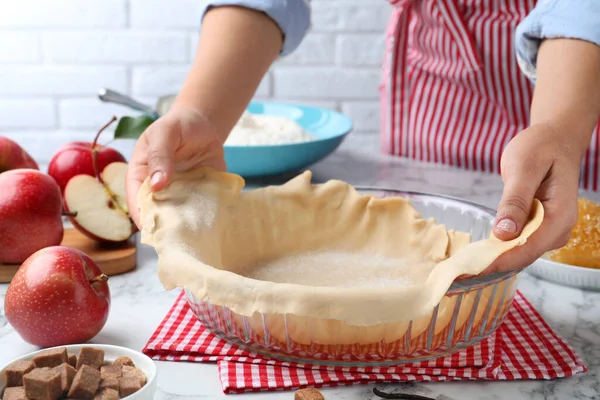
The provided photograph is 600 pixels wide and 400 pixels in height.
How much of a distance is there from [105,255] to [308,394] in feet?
1.60

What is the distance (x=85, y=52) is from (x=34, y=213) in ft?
5.40

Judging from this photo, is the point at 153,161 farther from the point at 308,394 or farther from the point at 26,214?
the point at 308,394

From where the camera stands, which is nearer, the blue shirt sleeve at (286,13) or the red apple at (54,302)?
the red apple at (54,302)

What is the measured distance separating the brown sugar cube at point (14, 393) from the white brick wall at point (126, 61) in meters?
1.95

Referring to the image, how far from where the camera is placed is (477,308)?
0.68m

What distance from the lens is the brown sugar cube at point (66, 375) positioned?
0.56 metres

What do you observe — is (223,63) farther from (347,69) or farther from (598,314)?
(347,69)

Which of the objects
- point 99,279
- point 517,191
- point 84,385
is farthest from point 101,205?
point 517,191

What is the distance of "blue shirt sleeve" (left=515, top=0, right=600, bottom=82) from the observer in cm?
90

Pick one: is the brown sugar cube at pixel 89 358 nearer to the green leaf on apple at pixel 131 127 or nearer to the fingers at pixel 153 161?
the fingers at pixel 153 161

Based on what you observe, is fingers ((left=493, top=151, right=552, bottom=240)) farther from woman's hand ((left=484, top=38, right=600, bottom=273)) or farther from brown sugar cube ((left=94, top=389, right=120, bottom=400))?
brown sugar cube ((left=94, top=389, right=120, bottom=400))

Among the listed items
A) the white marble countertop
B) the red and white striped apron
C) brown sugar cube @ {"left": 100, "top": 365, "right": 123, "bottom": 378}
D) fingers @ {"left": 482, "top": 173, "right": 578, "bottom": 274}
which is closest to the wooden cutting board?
the white marble countertop

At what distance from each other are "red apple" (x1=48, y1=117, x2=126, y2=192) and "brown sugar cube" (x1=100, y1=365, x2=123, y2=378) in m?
0.63

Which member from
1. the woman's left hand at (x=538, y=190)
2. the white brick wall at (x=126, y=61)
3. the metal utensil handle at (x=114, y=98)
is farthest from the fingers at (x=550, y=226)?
the white brick wall at (x=126, y=61)
